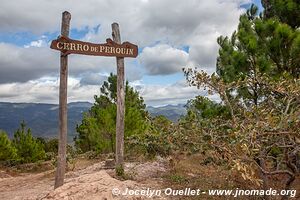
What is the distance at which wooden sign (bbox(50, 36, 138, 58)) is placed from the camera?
29.0 feet

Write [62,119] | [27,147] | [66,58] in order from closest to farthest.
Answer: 1. [62,119]
2. [66,58]
3. [27,147]

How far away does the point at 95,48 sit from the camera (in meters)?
9.53

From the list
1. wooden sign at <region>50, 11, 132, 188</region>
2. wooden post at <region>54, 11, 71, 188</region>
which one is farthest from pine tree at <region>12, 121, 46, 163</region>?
wooden post at <region>54, 11, 71, 188</region>

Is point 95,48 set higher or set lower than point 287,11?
lower

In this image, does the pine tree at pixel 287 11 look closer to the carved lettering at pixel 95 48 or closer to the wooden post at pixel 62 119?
the carved lettering at pixel 95 48

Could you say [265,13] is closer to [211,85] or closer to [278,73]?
[278,73]

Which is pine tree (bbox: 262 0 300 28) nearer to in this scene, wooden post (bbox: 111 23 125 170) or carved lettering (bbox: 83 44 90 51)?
wooden post (bbox: 111 23 125 170)

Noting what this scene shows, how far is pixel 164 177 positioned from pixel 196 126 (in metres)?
2.67

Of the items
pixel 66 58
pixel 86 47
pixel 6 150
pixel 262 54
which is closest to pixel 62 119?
pixel 66 58

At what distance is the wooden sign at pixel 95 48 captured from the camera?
29.0 feet

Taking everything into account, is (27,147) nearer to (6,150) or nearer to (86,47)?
(6,150)

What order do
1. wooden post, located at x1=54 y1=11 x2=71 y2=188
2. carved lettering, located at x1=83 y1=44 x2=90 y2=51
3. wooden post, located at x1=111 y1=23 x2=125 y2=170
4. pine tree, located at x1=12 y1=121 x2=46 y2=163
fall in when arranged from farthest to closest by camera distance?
pine tree, located at x1=12 y1=121 x2=46 y2=163 < wooden post, located at x1=111 y1=23 x2=125 y2=170 < carved lettering, located at x1=83 y1=44 x2=90 y2=51 < wooden post, located at x1=54 y1=11 x2=71 y2=188

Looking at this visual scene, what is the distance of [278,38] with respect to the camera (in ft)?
30.0

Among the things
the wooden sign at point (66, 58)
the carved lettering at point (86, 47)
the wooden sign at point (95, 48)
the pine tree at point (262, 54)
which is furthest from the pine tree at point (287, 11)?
the carved lettering at point (86, 47)
